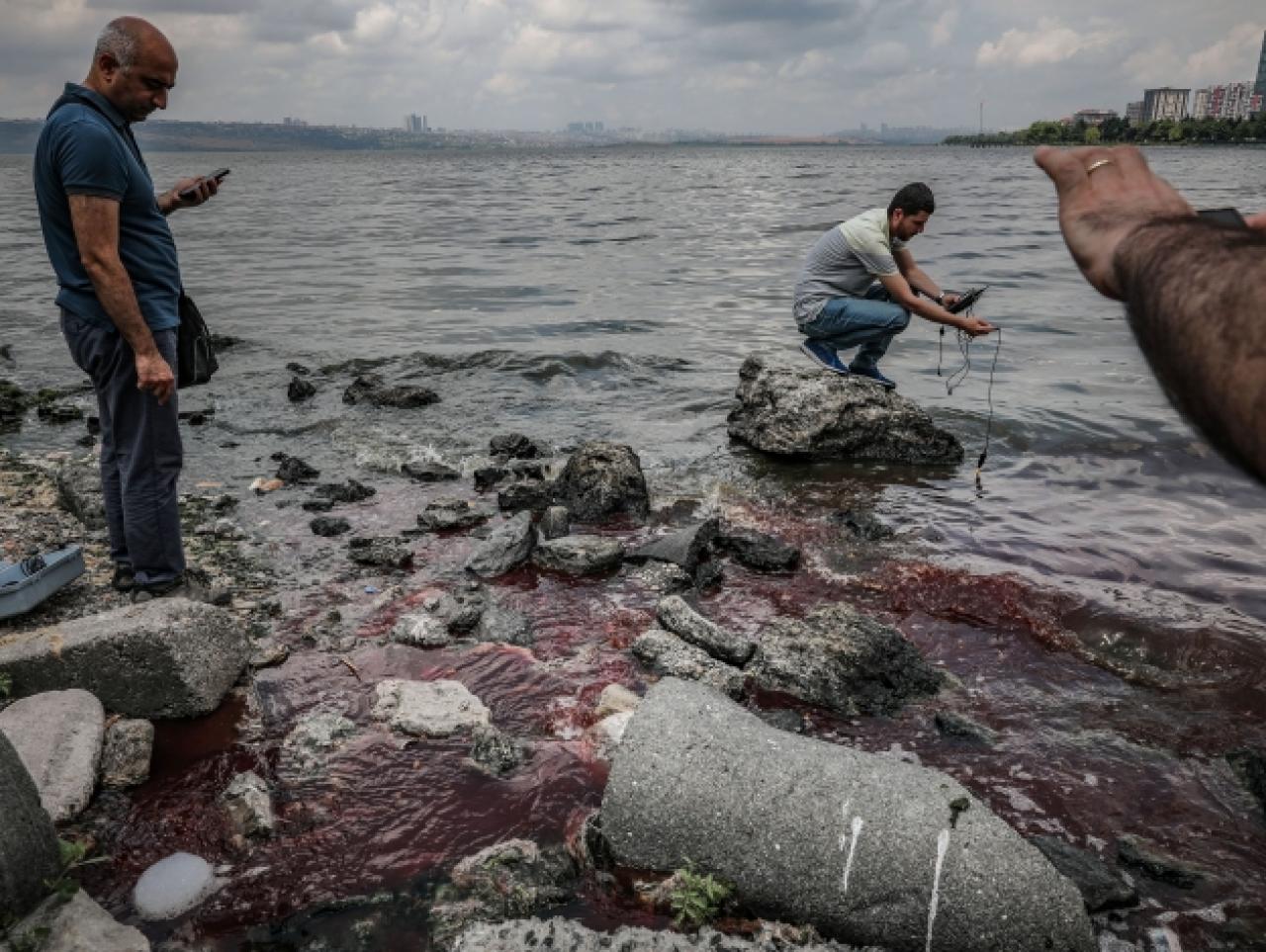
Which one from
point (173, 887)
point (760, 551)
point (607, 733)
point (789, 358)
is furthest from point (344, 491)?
point (789, 358)

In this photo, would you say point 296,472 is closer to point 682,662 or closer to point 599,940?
point 682,662

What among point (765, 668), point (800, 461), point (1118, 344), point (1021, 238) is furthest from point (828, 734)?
point (1021, 238)

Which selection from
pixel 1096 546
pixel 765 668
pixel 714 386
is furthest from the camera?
pixel 714 386

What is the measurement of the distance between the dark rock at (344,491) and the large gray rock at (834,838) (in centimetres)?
514

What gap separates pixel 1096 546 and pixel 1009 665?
2.48m

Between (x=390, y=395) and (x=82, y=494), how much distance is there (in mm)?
4628

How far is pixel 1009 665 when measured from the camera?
5125mm

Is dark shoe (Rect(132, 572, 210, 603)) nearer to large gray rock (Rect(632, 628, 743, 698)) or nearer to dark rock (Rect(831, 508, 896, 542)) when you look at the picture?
large gray rock (Rect(632, 628, 743, 698))

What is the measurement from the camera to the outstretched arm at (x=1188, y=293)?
44.3 inches

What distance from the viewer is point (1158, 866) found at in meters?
3.47

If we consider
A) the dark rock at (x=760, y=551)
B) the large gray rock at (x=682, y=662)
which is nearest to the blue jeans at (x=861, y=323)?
the dark rock at (x=760, y=551)

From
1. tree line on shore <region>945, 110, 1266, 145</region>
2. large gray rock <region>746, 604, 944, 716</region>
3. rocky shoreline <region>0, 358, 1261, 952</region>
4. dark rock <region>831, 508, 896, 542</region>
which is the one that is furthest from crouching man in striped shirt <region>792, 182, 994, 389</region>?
tree line on shore <region>945, 110, 1266, 145</region>

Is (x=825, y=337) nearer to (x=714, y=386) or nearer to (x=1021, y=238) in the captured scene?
(x=714, y=386)

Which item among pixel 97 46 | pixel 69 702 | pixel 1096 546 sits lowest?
pixel 1096 546
